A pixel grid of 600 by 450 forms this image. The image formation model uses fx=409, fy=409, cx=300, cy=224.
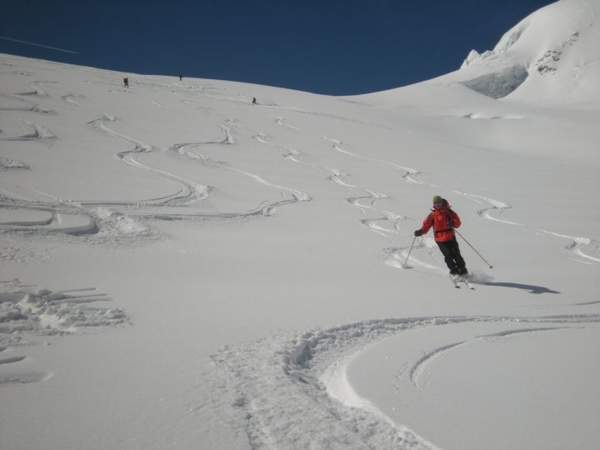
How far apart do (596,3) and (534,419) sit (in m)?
230

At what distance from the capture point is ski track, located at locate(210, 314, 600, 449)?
89.6 inches

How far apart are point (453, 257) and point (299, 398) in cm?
438

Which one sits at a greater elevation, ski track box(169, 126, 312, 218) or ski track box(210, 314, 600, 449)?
ski track box(169, 126, 312, 218)

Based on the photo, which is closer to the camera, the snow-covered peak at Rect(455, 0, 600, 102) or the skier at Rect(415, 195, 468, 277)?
the skier at Rect(415, 195, 468, 277)

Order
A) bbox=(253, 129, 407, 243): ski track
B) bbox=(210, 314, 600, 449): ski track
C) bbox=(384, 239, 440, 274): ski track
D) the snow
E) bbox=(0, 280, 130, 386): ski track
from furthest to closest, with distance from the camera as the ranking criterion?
bbox=(253, 129, 407, 243): ski track < bbox=(384, 239, 440, 274): ski track < bbox=(0, 280, 130, 386): ski track < the snow < bbox=(210, 314, 600, 449): ski track

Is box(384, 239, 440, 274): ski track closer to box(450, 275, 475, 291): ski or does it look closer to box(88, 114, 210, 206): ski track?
box(450, 275, 475, 291): ski

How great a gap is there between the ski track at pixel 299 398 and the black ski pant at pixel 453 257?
2769mm

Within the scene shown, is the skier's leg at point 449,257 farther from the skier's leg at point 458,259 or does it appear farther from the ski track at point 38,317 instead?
the ski track at point 38,317

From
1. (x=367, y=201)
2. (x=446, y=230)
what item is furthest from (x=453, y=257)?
(x=367, y=201)

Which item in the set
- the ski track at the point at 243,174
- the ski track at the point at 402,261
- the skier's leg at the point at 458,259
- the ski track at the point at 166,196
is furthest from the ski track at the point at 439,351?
the ski track at the point at 166,196

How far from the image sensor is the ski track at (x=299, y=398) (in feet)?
7.47

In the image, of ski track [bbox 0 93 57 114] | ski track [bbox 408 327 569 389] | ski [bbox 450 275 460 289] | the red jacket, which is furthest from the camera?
ski track [bbox 0 93 57 114]

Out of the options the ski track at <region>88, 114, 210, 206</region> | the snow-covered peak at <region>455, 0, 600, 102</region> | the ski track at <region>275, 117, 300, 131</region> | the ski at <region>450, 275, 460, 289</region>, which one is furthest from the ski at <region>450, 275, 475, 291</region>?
the snow-covered peak at <region>455, 0, 600, 102</region>

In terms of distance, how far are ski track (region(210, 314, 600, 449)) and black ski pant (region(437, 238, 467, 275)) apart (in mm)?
2769
